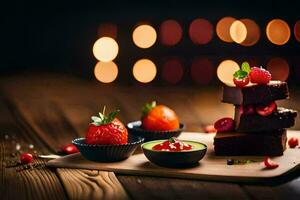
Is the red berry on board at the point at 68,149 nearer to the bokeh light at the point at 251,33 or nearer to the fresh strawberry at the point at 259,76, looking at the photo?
the fresh strawberry at the point at 259,76

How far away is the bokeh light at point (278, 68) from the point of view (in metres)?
7.79

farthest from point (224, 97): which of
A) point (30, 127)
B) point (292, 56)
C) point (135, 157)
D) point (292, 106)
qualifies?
point (292, 56)

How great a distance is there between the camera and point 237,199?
8.73ft

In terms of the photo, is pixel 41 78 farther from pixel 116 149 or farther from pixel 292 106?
pixel 116 149

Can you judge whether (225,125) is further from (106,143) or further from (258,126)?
(106,143)

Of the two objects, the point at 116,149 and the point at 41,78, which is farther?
the point at 41,78

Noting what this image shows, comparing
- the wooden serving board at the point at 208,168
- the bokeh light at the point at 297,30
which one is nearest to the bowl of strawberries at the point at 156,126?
the wooden serving board at the point at 208,168

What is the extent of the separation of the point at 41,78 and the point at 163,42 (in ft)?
9.31

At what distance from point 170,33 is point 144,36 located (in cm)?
38

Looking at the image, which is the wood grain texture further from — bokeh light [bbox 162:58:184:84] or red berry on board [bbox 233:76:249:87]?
bokeh light [bbox 162:58:184:84]

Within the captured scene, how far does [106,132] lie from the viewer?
10.8 ft

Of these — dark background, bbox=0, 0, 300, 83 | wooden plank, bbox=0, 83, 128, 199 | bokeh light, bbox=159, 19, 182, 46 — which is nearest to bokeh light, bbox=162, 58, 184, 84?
dark background, bbox=0, 0, 300, 83

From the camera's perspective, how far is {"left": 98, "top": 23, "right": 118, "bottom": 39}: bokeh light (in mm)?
9477

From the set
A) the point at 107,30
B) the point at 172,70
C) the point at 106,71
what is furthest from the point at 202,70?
the point at 107,30
